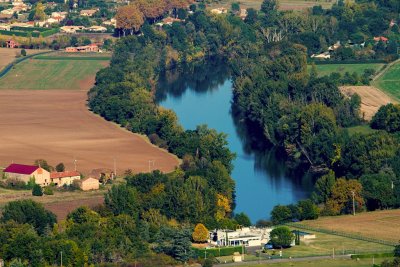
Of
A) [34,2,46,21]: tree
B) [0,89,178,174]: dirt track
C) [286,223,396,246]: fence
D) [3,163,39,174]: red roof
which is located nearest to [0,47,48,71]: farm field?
[34,2,46,21]: tree

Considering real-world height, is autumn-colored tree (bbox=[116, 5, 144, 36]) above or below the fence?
above

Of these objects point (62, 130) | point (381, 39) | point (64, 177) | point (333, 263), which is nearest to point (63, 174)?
point (64, 177)

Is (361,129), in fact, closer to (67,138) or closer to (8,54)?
(67,138)

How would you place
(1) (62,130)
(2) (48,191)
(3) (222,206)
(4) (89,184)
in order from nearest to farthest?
(3) (222,206) → (2) (48,191) → (4) (89,184) → (1) (62,130)

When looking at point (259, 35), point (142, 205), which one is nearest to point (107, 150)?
point (142, 205)

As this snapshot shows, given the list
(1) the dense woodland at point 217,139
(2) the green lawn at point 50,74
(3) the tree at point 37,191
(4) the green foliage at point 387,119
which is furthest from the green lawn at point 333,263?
(2) the green lawn at point 50,74

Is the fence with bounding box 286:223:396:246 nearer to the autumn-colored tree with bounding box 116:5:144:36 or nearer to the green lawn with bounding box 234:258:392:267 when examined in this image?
the green lawn with bounding box 234:258:392:267

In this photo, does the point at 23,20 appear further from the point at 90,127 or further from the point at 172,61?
the point at 90,127
